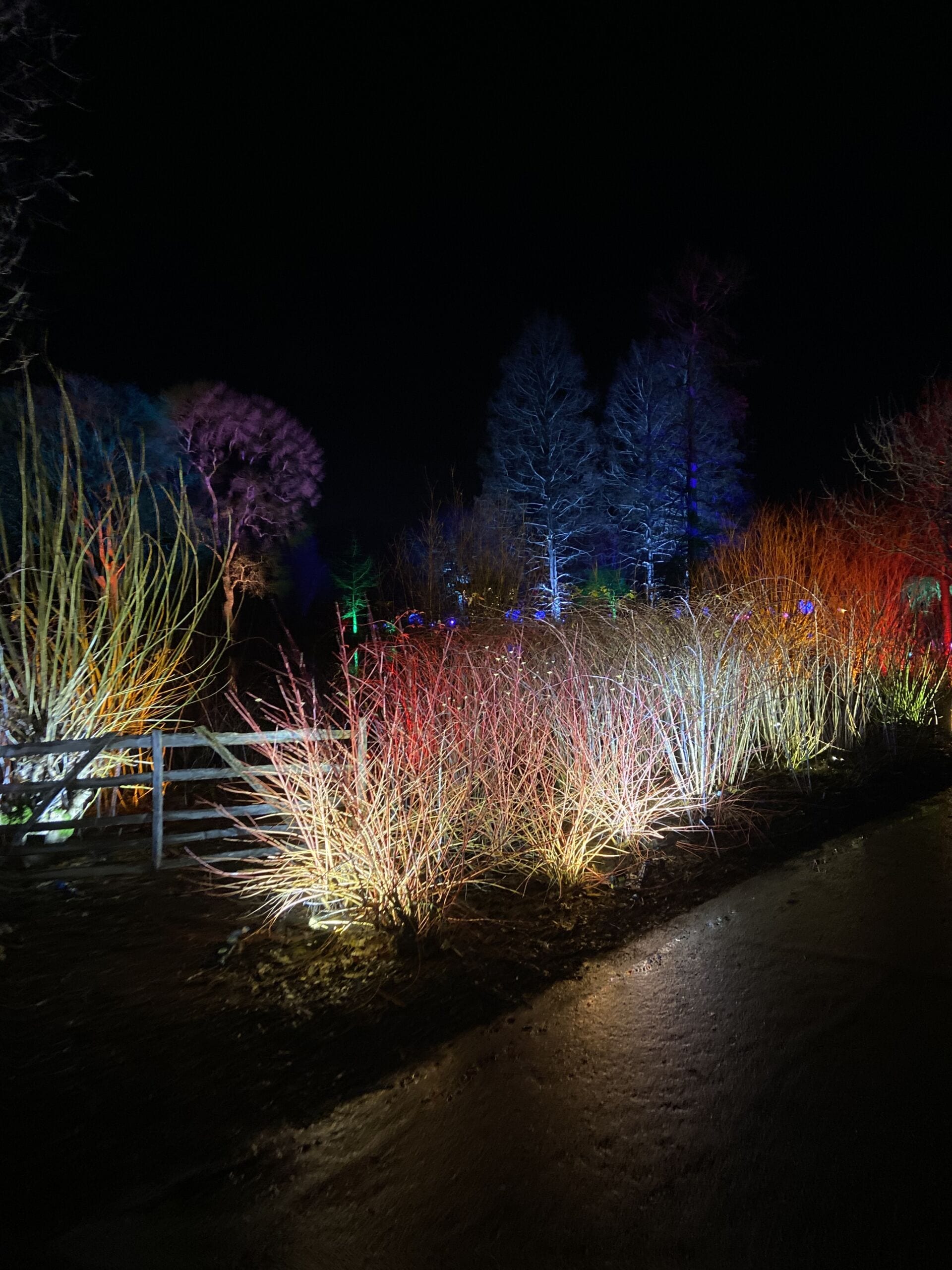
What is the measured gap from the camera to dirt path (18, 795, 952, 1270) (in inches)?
75.7

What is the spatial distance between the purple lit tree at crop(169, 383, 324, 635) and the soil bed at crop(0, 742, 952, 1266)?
59.1 feet

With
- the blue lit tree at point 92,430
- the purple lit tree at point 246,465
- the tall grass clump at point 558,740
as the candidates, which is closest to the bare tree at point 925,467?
the tall grass clump at point 558,740

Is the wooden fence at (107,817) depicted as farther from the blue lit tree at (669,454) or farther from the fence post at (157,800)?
the blue lit tree at (669,454)

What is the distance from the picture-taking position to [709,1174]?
214 cm

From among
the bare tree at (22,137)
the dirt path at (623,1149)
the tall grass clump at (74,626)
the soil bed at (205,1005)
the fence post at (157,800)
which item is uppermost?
the bare tree at (22,137)

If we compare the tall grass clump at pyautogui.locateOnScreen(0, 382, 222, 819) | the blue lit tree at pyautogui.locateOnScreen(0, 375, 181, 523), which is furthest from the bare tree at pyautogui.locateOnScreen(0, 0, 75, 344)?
the blue lit tree at pyautogui.locateOnScreen(0, 375, 181, 523)

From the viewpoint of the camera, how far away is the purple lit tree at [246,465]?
71.7 feet

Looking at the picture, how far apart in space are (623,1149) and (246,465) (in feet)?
78.8

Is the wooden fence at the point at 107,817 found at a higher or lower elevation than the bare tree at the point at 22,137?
lower

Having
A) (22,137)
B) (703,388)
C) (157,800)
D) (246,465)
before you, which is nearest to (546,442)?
(703,388)

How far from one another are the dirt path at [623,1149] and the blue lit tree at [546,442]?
59.1 ft

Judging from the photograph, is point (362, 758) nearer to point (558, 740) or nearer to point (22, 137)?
point (558, 740)

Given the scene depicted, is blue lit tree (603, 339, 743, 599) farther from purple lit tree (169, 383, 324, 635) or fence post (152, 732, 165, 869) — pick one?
fence post (152, 732, 165, 869)

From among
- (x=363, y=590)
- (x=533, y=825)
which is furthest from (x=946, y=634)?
(x=363, y=590)
